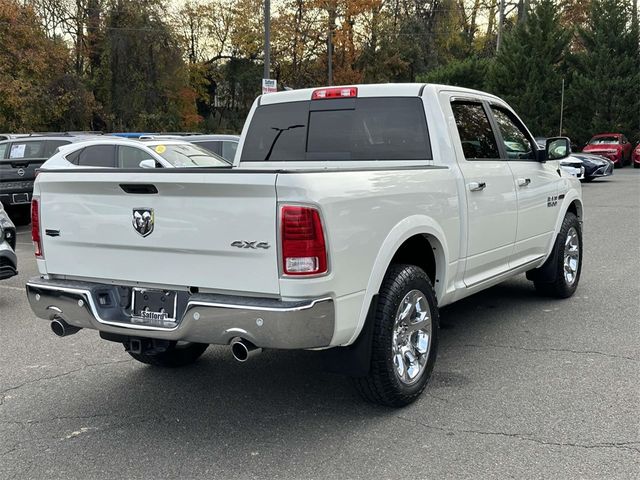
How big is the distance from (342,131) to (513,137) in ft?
5.56

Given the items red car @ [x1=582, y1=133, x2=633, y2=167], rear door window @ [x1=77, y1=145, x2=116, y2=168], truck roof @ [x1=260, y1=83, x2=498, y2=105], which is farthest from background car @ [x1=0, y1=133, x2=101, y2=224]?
red car @ [x1=582, y1=133, x2=633, y2=167]

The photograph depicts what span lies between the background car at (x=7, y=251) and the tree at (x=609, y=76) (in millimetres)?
35049

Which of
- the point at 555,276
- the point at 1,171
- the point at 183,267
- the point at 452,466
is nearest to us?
the point at 452,466

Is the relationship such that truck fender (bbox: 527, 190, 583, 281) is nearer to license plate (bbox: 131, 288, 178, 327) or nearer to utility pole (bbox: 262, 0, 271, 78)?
license plate (bbox: 131, 288, 178, 327)

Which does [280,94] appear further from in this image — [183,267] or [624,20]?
[624,20]

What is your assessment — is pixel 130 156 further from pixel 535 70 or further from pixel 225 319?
pixel 535 70

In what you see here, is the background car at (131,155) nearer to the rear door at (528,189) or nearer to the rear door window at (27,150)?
the rear door window at (27,150)

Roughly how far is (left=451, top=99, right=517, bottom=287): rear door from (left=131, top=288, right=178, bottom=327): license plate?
7.18 feet

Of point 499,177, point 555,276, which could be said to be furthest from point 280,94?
point 555,276

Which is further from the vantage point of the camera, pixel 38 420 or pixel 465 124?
pixel 465 124

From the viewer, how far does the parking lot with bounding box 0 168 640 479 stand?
3.40 metres

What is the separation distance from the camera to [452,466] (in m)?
3.35

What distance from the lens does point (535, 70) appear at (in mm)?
35969

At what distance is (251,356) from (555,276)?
10.2 feet
